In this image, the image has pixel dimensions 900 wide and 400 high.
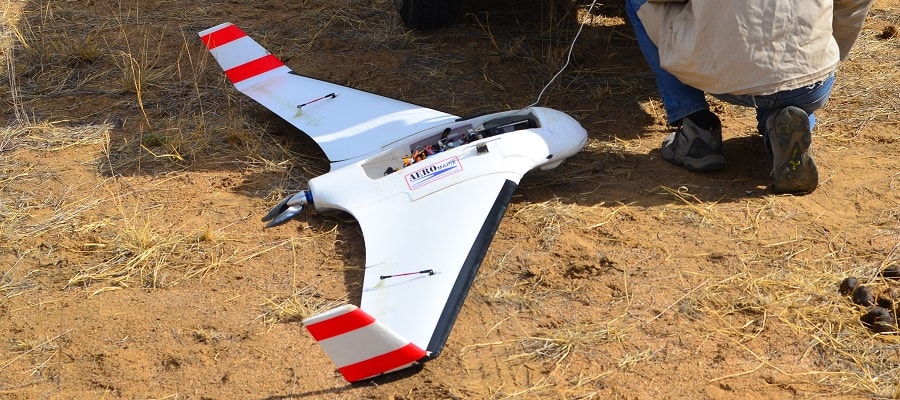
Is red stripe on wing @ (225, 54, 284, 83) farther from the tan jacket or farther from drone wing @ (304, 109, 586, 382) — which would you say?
the tan jacket

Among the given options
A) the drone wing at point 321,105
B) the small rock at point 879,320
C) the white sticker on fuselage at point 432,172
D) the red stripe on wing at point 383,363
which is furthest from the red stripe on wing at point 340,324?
the small rock at point 879,320

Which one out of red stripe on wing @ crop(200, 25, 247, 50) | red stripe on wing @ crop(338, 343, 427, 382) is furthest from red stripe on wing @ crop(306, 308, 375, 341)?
red stripe on wing @ crop(200, 25, 247, 50)

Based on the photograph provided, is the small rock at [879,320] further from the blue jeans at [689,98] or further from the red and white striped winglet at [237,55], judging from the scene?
the red and white striped winglet at [237,55]

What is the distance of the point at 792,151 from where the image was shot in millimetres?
4102

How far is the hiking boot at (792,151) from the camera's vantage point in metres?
4.02

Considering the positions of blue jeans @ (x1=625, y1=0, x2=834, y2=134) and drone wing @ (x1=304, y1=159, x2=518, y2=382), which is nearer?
drone wing @ (x1=304, y1=159, x2=518, y2=382)

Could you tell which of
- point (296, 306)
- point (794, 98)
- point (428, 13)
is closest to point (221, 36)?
point (428, 13)

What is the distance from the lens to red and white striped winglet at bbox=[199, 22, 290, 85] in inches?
210

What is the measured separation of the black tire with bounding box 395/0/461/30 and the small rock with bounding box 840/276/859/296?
3404 millimetres

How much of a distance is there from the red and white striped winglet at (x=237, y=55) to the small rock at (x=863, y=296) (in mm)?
3329

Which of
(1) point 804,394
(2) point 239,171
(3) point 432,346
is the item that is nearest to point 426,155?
(2) point 239,171

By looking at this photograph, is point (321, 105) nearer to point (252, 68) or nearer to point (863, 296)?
point (252, 68)

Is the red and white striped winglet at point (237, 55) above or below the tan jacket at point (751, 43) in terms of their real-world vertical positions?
below

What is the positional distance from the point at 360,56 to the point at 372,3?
924 mm
